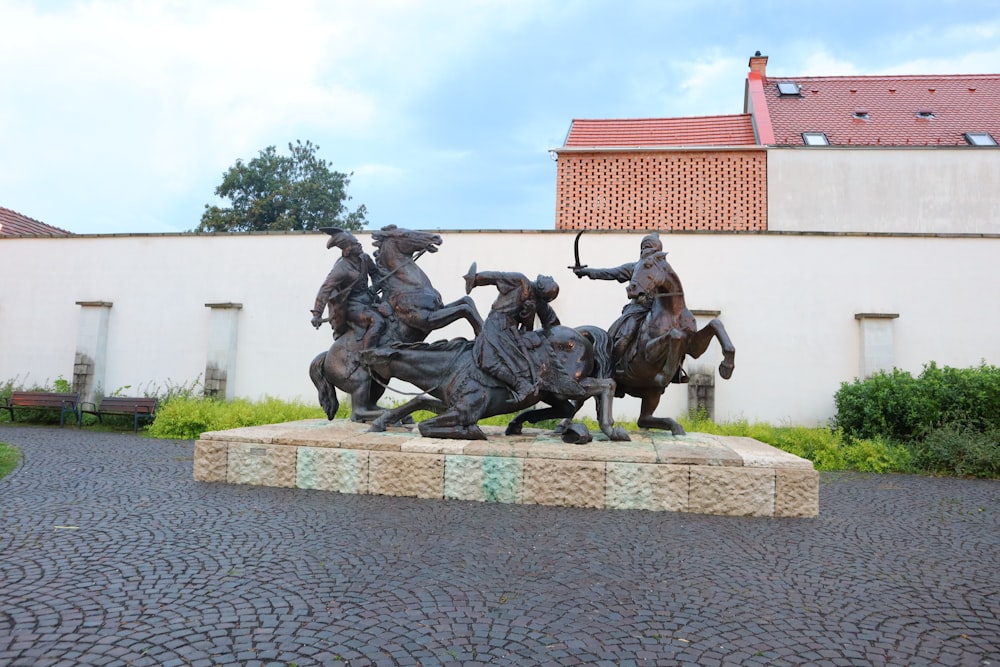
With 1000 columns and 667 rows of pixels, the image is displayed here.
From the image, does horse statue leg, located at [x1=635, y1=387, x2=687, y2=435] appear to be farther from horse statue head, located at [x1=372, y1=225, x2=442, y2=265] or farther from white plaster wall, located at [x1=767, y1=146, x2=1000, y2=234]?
white plaster wall, located at [x1=767, y1=146, x2=1000, y2=234]

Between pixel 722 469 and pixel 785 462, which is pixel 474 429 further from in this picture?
pixel 785 462

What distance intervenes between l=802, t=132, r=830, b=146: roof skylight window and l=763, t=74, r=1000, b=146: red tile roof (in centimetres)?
15

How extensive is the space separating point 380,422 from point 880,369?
1087 cm

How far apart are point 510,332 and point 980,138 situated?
19.8 m

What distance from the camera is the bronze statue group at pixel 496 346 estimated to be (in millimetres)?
6305

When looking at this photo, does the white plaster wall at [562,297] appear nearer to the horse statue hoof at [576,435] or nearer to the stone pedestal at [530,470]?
the horse statue hoof at [576,435]

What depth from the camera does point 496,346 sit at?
6.26 m

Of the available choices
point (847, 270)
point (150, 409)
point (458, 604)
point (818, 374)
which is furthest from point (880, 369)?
Answer: point (150, 409)

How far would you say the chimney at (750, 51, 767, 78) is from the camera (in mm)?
23672

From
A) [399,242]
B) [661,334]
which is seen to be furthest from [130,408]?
[661,334]

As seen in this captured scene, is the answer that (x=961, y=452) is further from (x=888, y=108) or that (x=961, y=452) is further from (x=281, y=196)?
(x=281, y=196)

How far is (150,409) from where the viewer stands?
13477 mm

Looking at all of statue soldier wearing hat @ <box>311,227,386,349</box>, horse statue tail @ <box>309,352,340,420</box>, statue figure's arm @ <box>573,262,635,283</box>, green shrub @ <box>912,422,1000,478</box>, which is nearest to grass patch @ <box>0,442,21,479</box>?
horse statue tail @ <box>309,352,340,420</box>

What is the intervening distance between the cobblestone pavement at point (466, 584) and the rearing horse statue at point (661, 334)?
161cm
